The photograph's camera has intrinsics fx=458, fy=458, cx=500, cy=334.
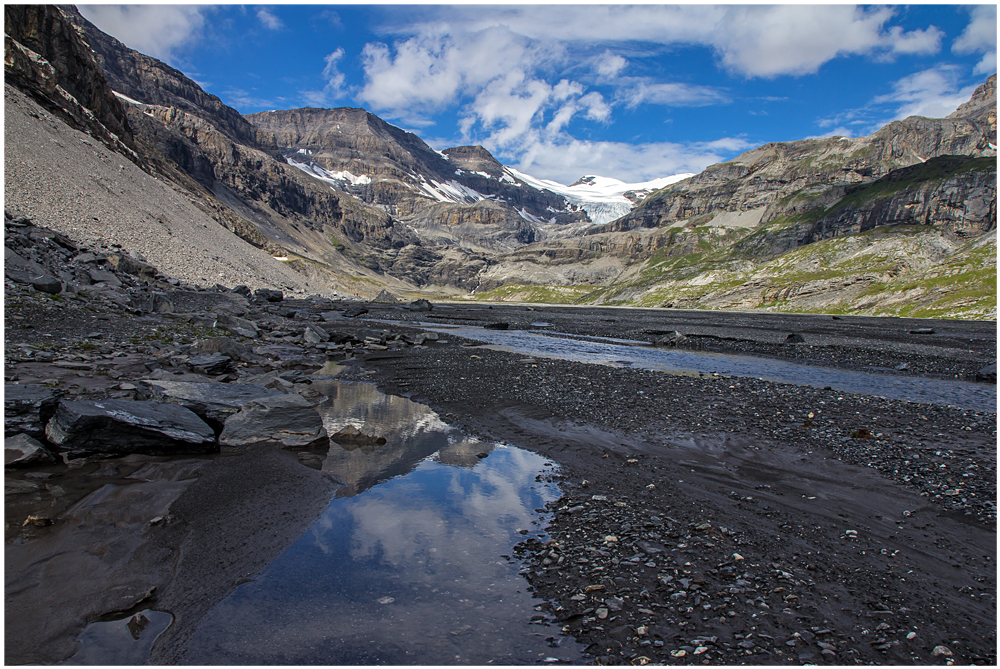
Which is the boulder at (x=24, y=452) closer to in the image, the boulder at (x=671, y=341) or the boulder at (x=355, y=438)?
the boulder at (x=355, y=438)

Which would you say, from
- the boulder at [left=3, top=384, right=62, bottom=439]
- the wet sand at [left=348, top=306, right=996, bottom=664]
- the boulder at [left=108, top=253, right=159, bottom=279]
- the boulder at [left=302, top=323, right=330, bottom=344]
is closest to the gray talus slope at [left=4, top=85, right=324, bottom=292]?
the boulder at [left=108, top=253, right=159, bottom=279]

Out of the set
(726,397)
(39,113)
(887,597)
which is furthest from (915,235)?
(39,113)

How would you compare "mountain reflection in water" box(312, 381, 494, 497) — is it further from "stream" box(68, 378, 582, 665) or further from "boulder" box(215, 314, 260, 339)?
"boulder" box(215, 314, 260, 339)

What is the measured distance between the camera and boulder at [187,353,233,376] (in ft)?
67.9

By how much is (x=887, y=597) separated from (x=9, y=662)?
1216cm

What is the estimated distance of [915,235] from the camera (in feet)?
555

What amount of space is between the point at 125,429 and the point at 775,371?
34.8 m

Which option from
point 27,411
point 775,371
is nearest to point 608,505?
point 27,411

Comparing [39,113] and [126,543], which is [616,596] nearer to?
[126,543]

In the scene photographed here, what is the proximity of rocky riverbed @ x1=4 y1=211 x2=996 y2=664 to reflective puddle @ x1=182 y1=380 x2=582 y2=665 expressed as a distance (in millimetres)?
464

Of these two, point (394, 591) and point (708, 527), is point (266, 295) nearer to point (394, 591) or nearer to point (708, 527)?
point (394, 591)

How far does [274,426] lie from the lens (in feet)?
46.5

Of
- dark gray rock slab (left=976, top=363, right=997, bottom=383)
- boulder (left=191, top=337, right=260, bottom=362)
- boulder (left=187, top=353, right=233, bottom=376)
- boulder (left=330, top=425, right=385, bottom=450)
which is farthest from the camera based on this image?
dark gray rock slab (left=976, top=363, right=997, bottom=383)

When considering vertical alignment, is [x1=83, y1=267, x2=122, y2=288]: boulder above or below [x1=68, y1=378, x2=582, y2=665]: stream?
above
